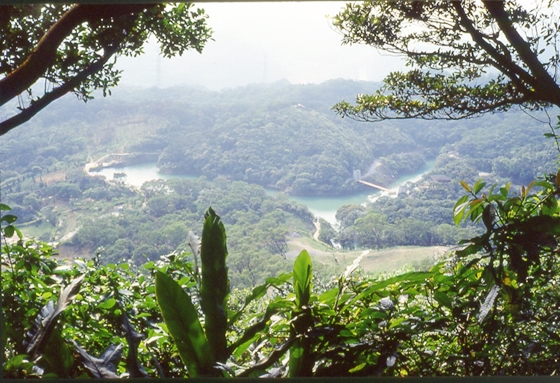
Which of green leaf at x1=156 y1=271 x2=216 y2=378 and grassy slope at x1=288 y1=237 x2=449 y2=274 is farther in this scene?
grassy slope at x1=288 y1=237 x2=449 y2=274

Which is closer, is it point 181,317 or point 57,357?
point 181,317

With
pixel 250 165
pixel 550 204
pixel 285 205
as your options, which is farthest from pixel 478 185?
pixel 250 165

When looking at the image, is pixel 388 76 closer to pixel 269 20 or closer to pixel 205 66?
pixel 269 20

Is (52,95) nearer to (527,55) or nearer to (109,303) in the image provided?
(109,303)

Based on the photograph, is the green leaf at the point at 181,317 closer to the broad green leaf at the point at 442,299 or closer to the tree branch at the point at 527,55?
the broad green leaf at the point at 442,299

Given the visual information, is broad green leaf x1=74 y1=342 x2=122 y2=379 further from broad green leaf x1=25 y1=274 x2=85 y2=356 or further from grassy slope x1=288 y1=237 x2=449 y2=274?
grassy slope x1=288 y1=237 x2=449 y2=274

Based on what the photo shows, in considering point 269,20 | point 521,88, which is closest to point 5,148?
point 269,20

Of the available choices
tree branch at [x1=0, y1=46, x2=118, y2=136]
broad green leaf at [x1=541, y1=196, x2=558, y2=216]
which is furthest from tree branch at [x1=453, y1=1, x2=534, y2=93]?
tree branch at [x1=0, y1=46, x2=118, y2=136]
